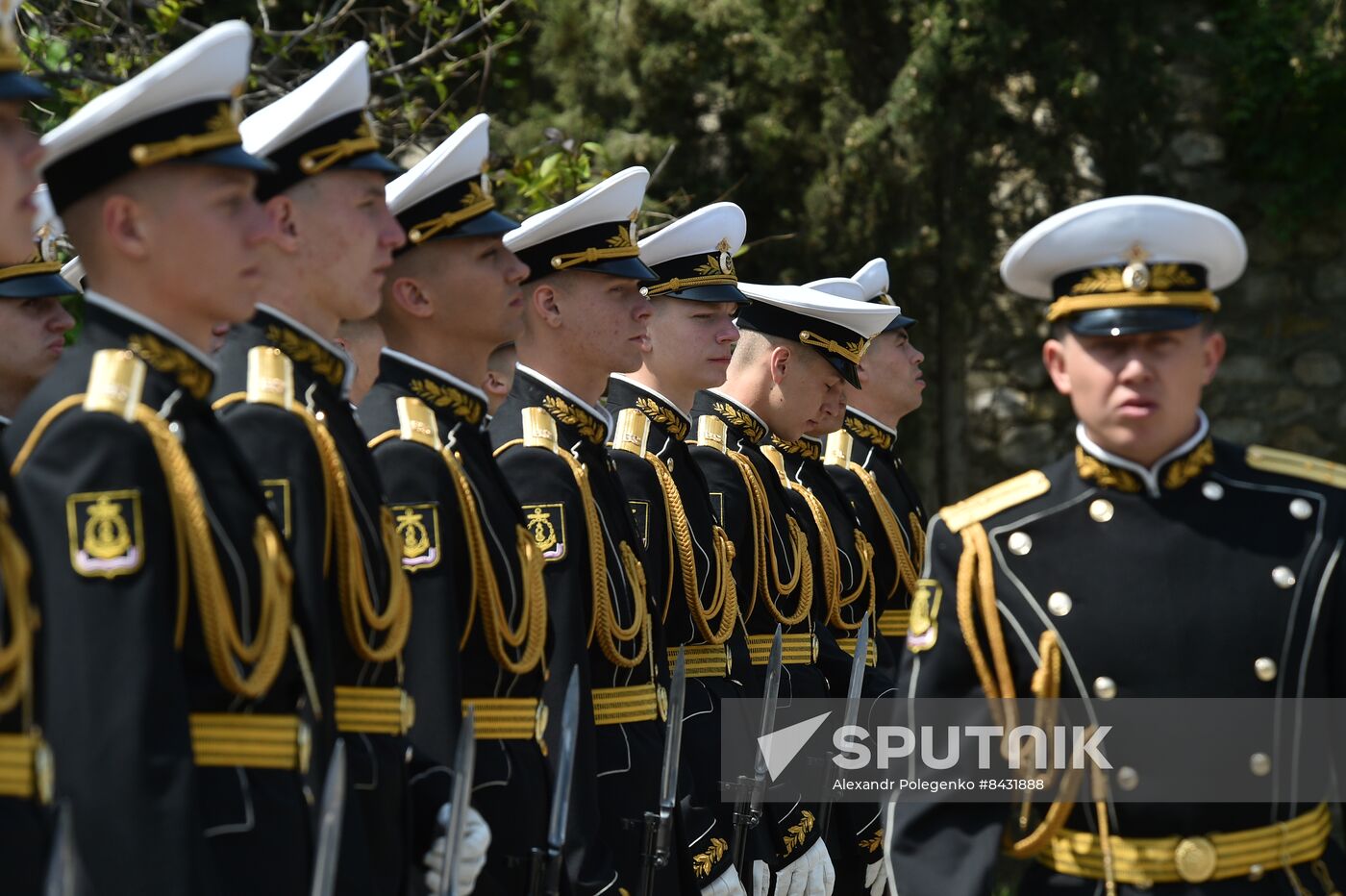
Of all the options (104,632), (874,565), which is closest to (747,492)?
(874,565)

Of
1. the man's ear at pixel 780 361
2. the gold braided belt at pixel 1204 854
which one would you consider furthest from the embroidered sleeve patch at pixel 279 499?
the man's ear at pixel 780 361

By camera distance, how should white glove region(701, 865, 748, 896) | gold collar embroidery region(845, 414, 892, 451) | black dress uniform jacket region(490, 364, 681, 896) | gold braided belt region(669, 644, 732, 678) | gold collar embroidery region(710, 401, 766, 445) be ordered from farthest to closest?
gold collar embroidery region(845, 414, 892, 451)
gold collar embroidery region(710, 401, 766, 445)
gold braided belt region(669, 644, 732, 678)
white glove region(701, 865, 748, 896)
black dress uniform jacket region(490, 364, 681, 896)

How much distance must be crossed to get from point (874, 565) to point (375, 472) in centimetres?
405

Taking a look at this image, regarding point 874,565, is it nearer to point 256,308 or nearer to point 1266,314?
point 256,308

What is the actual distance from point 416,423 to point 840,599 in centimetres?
332

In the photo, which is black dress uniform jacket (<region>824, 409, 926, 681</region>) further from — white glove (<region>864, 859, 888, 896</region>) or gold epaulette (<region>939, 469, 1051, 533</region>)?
gold epaulette (<region>939, 469, 1051, 533</region>)

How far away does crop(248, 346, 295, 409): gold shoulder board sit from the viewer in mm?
3795

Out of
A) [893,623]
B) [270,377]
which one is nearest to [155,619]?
[270,377]

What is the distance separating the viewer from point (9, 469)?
9.81 feet

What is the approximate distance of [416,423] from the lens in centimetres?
443

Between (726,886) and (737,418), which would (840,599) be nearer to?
(737,418)

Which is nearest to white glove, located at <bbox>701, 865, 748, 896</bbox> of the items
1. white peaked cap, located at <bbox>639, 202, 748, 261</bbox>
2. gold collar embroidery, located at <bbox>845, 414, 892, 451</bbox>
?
white peaked cap, located at <bbox>639, 202, 748, 261</bbox>

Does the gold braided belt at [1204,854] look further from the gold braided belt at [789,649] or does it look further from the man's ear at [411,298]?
the gold braided belt at [789,649]

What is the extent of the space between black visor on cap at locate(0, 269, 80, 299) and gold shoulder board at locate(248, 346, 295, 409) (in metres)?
1.50
